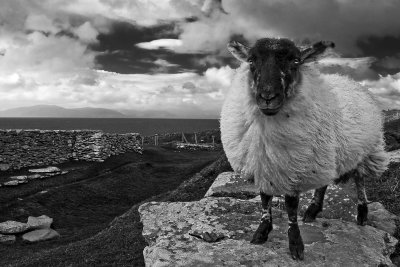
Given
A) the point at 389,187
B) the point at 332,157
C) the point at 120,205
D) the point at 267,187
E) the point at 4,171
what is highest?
the point at 332,157

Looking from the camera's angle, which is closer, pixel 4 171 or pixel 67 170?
pixel 4 171

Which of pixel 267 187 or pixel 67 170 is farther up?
pixel 267 187

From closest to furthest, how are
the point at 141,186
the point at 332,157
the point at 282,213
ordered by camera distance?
the point at 332,157
the point at 282,213
the point at 141,186

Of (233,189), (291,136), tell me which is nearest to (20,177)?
(233,189)

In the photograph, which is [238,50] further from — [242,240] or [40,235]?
[40,235]

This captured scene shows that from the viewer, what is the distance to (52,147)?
103 feet

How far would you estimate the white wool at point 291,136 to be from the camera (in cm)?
541

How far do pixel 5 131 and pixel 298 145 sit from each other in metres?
29.4

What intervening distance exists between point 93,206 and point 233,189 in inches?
543

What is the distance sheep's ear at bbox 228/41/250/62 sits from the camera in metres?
5.46

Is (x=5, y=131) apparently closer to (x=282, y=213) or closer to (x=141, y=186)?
(x=141, y=186)

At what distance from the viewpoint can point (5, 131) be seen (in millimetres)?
28875

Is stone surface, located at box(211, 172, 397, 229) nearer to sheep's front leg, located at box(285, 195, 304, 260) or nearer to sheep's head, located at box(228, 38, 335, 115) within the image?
sheep's front leg, located at box(285, 195, 304, 260)

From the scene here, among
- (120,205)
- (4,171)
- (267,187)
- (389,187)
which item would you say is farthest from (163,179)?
(267,187)
